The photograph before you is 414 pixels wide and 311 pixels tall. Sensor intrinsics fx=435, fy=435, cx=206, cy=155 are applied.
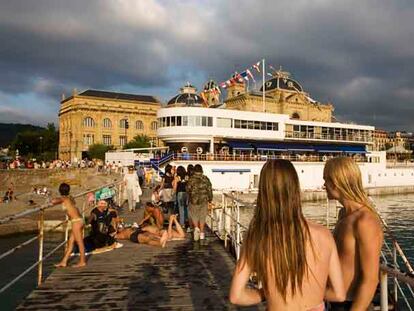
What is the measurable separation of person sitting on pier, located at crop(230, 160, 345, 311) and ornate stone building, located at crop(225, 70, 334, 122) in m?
81.3

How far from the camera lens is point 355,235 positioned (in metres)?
2.94

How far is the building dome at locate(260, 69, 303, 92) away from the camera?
286ft

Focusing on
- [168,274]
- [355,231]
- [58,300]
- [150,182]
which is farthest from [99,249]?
[150,182]

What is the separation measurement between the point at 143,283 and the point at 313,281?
5.03 m

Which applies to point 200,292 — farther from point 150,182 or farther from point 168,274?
point 150,182

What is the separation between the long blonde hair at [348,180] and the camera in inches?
121

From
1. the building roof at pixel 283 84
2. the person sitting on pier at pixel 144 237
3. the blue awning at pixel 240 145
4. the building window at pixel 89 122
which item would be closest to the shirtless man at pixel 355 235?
the person sitting on pier at pixel 144 237

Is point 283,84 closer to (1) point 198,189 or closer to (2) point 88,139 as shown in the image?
(2) point 88,139

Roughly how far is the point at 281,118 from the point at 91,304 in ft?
146

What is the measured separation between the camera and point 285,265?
2.55 meters

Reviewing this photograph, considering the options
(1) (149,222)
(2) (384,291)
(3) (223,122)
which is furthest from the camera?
(3) (223,122)

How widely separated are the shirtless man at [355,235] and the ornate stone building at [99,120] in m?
92.0

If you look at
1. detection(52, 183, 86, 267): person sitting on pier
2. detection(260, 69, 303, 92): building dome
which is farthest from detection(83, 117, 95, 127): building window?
detection(52, 183, 86, 267): person sitting on pier

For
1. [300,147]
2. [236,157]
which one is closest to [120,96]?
[300,147]
